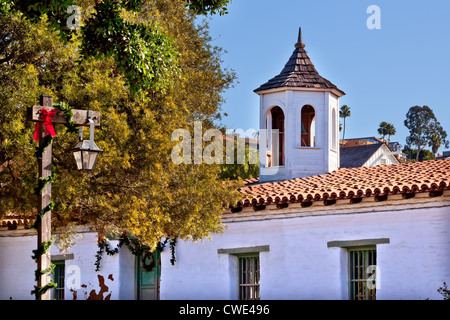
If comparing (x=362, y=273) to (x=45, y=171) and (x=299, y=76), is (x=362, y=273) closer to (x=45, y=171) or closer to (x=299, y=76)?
(x=299, y=76)

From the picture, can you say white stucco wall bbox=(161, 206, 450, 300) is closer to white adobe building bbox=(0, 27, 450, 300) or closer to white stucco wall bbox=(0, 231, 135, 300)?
white adobe building bbox=(0, 27, 450, 300)

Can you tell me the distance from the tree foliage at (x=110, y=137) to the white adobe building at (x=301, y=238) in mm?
1753

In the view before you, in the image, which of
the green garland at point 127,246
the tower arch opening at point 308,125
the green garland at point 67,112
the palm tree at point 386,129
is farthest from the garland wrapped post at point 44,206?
the palm tree at point 386,129

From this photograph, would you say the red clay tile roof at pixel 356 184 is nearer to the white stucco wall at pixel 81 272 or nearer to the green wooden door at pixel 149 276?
the green wooden door at pixel 149 276

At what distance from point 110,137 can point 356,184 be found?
6.28 m

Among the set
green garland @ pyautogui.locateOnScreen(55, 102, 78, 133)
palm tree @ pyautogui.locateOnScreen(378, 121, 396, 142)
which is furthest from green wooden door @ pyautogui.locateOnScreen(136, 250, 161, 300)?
palm tree @ pyautogui.locateOnScreen(378, 121, 396, 142)

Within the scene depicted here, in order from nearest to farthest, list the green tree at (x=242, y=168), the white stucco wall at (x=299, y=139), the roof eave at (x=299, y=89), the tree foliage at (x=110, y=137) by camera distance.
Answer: the tree foliage at (x=110, y=137) → the white stucco wall at (x=299, y=139) → the roof eave at (x=299, y=89) → the green tree at (x=242, y=168)

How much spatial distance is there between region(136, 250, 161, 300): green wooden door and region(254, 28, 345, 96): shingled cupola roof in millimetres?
6481

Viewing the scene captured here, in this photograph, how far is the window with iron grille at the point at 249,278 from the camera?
20609mm

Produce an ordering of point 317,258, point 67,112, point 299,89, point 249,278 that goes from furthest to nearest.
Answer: point 299,89 → point 249,278 → point 317,258 → point 67,112

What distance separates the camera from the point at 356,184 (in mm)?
19734

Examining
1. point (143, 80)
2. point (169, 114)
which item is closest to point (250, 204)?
point (169, 114)

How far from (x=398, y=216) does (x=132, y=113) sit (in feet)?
21.0

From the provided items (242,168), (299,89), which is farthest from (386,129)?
(299,89)
